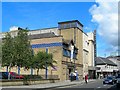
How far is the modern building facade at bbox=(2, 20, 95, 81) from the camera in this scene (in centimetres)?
5978

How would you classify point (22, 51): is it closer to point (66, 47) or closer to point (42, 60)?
point (42, 60)

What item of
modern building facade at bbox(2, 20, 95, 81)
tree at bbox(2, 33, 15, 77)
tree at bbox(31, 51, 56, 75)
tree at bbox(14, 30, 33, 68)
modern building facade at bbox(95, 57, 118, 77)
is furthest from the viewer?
modern building facade at bbox(95, 57, 118, 77)

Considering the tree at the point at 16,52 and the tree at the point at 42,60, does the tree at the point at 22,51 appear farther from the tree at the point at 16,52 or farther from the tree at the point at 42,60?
the tree at the point at 42,60

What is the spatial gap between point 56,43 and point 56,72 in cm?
618

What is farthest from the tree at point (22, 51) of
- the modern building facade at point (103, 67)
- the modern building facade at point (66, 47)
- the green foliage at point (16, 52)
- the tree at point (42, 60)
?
the modern building facade at point (103, 67)

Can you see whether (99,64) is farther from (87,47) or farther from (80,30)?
(80,30)

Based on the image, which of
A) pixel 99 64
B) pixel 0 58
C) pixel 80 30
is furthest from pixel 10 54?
pixel 99 64

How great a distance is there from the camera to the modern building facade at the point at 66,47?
5978 centimetres

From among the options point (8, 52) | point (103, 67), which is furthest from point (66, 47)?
point (103, 67)

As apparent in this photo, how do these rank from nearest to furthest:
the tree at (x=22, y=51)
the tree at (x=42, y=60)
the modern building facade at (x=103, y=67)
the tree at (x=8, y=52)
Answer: the tree at (x=22, y=51) → the tree at (x=8, y=52) → the tree at (x=42, y=60) → the modern building facade at (x=103, y=67)

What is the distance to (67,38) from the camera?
70.6 metres

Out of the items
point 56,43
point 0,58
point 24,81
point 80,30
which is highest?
point 80,30

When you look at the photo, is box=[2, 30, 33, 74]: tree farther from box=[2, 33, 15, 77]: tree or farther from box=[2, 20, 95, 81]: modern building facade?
box=[2, 20, 95, 81]: modern building facade

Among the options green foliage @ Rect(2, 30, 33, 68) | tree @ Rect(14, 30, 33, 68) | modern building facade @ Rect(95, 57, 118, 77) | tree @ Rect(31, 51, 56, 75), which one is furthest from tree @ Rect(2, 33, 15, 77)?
modern building facade @ Rect(95, 57, 118, 77)
